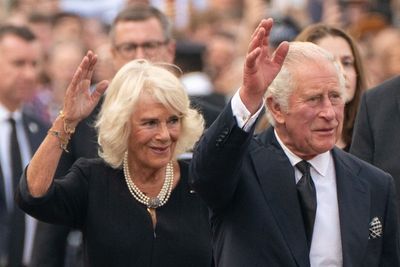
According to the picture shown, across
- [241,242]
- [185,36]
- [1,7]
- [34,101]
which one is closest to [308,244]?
[241,242]

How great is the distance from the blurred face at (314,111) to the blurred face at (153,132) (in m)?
0.80

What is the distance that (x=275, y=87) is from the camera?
21.6 feet

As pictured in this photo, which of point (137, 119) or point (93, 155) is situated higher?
point (137, 119)

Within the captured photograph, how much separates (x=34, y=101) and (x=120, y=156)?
6.17 m

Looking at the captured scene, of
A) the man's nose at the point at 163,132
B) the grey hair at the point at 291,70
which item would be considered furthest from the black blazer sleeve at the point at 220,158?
the man's nose at the point at 163,132

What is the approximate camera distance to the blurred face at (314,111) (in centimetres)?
646

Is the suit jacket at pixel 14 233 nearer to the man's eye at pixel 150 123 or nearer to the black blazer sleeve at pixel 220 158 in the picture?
the man's eye at pixel 150 123

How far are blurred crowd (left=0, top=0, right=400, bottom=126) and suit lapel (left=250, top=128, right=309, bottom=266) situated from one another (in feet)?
13.9

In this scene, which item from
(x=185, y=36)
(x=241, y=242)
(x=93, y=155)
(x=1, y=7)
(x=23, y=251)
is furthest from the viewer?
(x=1, y=7)

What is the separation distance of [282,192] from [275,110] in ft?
1.25

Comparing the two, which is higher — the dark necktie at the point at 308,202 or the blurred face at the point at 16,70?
the dark necktie at the point at 308,202

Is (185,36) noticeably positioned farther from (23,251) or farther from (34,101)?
(23,251)

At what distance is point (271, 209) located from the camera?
6.41 meters

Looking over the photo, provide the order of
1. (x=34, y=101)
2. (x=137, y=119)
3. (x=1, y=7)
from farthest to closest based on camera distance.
Result: (x=1, y=7) < (x=34, y=101) < (x=137, y=119)
